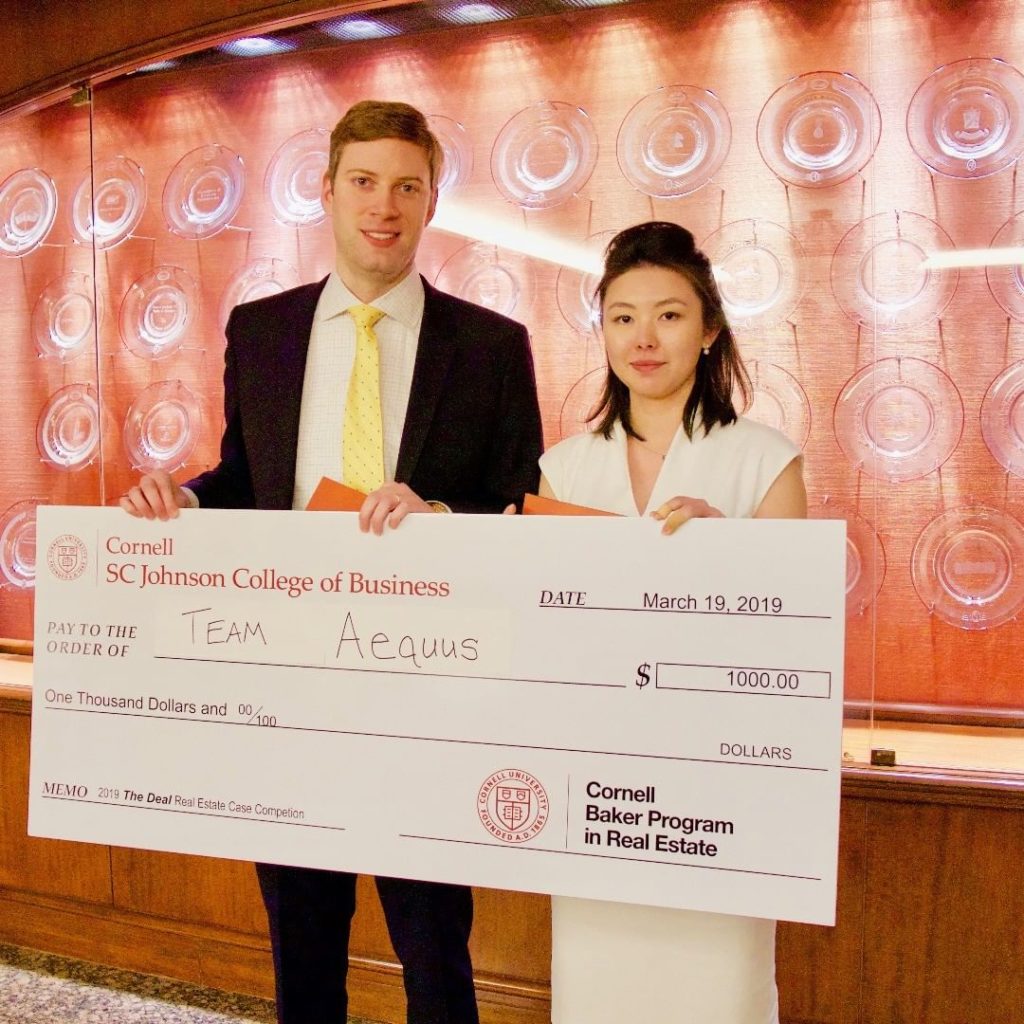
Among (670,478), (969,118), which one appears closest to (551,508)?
(670,478)

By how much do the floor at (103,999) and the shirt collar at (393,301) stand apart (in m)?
1.66

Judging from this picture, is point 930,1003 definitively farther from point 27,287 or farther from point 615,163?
point 27,287

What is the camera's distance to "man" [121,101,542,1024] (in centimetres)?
166

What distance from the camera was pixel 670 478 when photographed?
1.43 metres

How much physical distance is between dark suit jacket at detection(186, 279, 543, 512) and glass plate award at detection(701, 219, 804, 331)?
2.23ft

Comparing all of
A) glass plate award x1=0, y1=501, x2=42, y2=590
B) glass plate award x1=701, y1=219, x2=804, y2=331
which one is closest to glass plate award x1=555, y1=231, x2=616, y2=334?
glass plate award x1=701, y1=219, x2=804, y2=331

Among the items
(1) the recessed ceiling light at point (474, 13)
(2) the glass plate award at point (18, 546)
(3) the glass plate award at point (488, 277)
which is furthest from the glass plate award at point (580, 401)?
(2) the glass plate award at point (18, 546)

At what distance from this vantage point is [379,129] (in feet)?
5.47

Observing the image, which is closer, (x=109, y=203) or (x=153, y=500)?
(x=153, y=500)

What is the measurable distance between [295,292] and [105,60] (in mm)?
1332

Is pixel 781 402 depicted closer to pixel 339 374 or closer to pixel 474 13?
pixel 339 374

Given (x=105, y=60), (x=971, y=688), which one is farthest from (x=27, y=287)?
(x=971, y=688)

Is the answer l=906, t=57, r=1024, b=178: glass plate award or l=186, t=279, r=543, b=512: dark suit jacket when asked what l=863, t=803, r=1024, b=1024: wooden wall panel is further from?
l=906, t=57, r=1024, b=178: glass plate award

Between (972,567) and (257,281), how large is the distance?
1.93 metres
